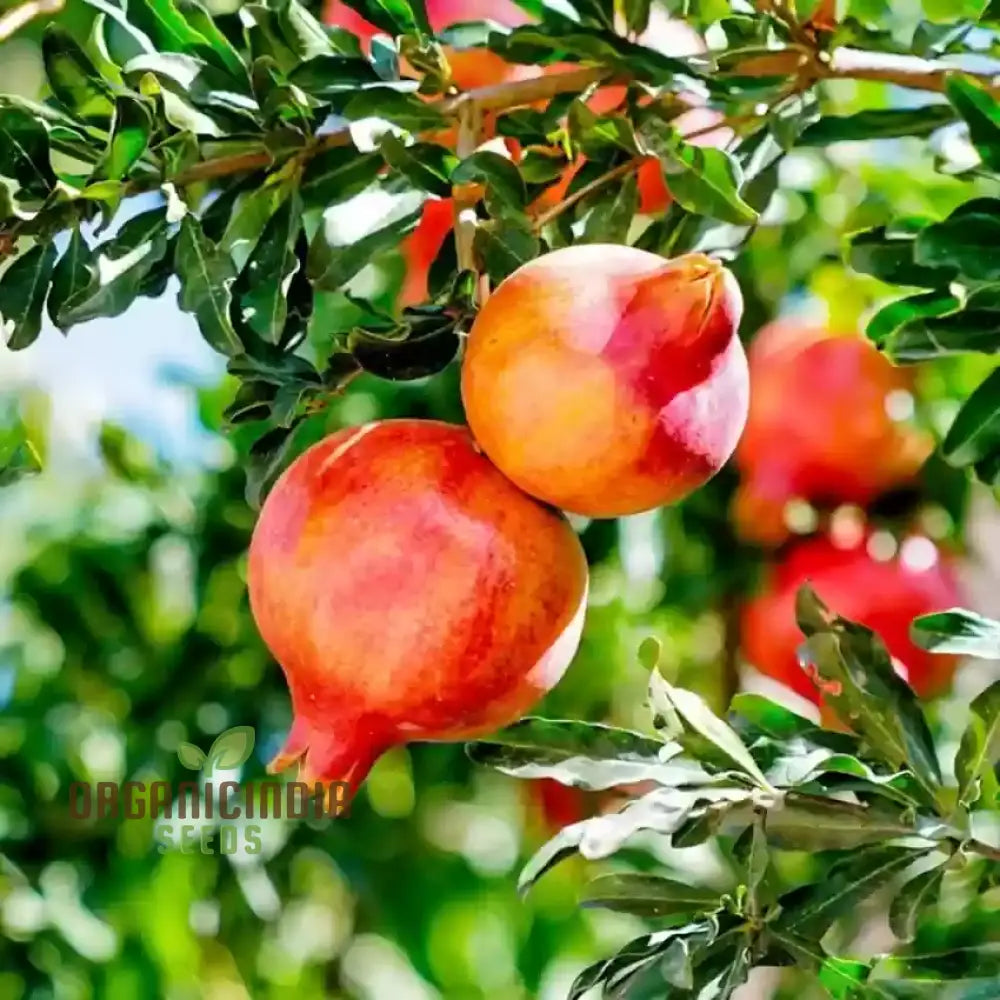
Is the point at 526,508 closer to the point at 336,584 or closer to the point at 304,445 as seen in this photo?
the point at 336,584

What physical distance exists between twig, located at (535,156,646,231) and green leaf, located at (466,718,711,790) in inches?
7.2

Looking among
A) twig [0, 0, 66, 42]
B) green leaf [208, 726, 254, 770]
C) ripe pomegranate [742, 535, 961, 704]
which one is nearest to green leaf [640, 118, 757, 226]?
twig [0, 0, 66, 42]

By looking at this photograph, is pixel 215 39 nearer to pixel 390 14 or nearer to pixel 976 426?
pixel 390 14

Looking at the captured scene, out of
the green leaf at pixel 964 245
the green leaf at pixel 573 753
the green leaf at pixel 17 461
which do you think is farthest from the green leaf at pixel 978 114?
the green leaf at pixel 17 461

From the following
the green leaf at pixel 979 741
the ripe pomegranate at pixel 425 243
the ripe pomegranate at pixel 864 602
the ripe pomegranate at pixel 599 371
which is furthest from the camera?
the ripe pomegranate at pixel 864 602

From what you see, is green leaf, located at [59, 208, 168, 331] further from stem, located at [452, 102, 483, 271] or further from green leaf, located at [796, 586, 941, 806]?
green leaf, located at [796, 586, 941, 806]

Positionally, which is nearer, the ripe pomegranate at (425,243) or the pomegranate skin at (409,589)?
the pomegranate skin at (409,589)

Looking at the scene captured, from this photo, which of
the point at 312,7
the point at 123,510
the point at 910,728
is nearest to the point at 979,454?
the point at 910,728

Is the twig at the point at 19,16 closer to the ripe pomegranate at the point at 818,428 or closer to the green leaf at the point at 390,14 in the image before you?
the green leaf at the point at 390,14

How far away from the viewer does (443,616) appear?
0.46m

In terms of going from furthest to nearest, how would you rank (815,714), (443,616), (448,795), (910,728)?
(448,795) → (815,714) → (910,728) → (443,616)

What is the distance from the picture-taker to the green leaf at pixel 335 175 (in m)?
0.53

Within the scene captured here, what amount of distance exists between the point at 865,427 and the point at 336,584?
2.13 ft

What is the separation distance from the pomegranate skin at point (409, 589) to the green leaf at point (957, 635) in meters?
0.14
